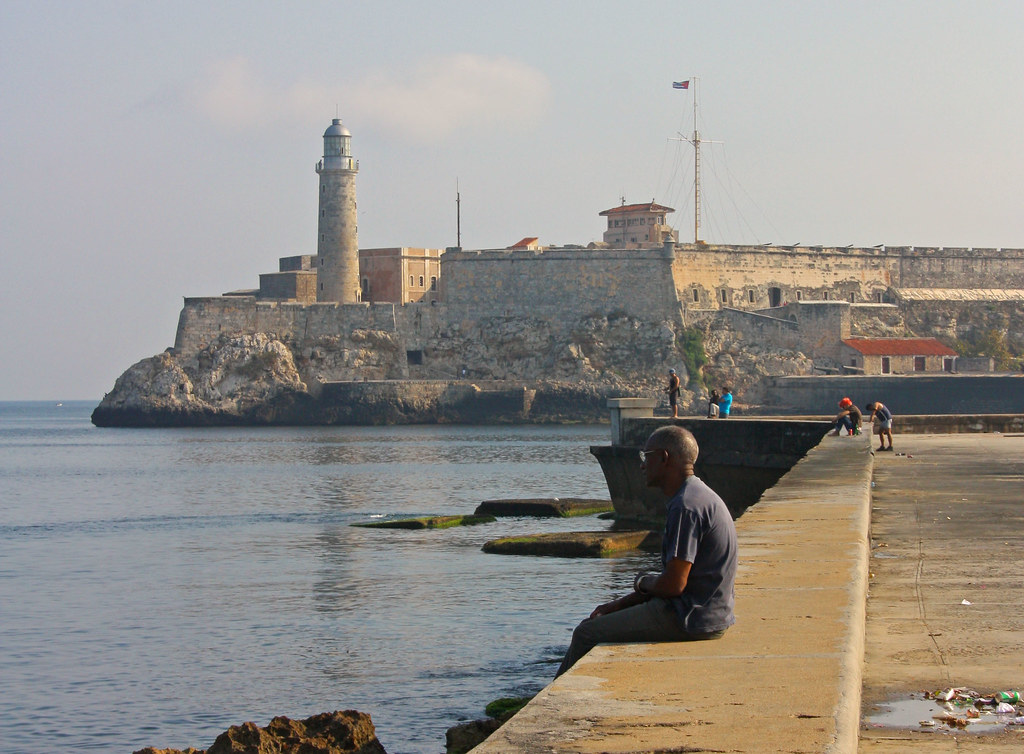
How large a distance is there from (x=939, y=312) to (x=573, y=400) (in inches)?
777

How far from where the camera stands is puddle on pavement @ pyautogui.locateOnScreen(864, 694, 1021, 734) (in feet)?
15.9

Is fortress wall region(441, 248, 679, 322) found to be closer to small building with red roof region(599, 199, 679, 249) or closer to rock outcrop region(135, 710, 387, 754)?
small building with red roof region(599, 199, 679, 249)

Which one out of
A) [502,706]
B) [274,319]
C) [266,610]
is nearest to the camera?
[502,706]

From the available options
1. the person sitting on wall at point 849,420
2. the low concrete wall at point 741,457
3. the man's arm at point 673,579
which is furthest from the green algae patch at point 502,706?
the person sitting on wall at point 849,420

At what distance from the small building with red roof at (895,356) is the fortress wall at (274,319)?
21.9 meters

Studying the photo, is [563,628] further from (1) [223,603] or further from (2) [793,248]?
(2) [793,248]

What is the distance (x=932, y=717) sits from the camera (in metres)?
4.99

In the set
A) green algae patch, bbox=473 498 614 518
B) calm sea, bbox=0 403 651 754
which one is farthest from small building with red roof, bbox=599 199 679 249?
green algae patch, bbox=473 498 614 518

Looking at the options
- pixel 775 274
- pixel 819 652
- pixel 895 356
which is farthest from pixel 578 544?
pixel 775 274

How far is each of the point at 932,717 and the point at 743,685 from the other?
0.72 metres

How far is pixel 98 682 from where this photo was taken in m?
12.0

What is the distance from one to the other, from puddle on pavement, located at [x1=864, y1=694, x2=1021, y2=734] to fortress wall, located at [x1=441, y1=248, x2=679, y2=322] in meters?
62.7

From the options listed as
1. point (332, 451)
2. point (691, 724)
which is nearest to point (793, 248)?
point (332, 451)

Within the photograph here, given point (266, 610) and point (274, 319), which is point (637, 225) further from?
point (266, 610)
